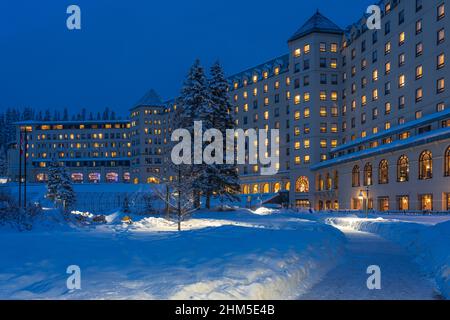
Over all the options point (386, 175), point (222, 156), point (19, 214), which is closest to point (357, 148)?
point (386, 175)

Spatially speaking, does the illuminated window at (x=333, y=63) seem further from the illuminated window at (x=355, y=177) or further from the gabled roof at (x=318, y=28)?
the illuminated window at (x=355, y=177)

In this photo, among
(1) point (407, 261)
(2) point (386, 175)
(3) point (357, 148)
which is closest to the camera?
(1) point (407, 261)

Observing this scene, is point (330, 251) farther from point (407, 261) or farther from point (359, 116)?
point (359, 116)

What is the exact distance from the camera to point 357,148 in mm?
63312

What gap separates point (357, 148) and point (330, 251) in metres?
50.8

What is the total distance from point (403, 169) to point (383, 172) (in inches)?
163

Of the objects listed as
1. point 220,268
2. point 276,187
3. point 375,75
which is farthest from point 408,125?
point 220,268

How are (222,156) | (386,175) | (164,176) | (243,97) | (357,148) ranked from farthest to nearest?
(243,97) < (357,148) < (386,175) < (222,156) < (164,176)

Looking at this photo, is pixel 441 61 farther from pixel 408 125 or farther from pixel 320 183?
pixel 320 183

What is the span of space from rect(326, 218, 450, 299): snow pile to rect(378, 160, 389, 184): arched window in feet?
70.0

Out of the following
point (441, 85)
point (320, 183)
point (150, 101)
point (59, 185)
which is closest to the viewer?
point (441, 85)

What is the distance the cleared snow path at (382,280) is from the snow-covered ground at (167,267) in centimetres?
45

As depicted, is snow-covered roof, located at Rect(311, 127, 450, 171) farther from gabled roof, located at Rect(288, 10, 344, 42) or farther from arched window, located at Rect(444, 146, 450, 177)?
gabled roof, located at Rect(288, 10, 344, 42)

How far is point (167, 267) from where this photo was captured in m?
10.6
